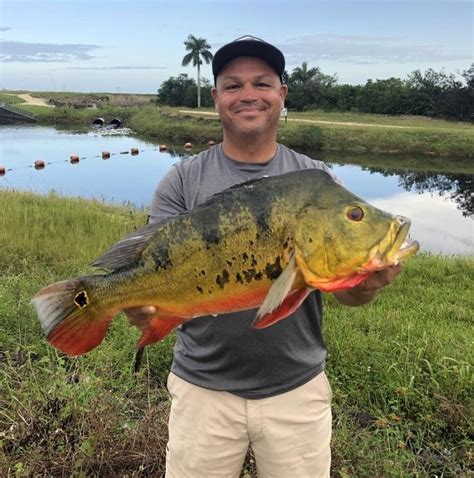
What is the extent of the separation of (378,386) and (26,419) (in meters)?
2.95

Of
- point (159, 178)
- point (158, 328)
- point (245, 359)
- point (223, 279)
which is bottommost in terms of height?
point (159, 178)

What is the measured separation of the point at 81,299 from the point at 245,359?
0.77m

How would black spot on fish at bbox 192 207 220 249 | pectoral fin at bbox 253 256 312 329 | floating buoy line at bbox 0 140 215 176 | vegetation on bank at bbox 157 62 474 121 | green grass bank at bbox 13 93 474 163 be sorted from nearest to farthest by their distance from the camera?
pectoral fin at bbox 253 256 312 329 < black spot on fish at bbox 192 207 220 249 < floating buoy line at bbox 0 140 215 176 < green grass bank at bbox 13 93 474 163 < vegetation on bank at bbox 157 62 474 121

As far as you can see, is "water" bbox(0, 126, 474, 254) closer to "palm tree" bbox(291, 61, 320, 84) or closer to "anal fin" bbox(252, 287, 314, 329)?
"anal fin" bbox(252, 287, 314, 329)

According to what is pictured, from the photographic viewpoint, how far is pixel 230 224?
2.08m

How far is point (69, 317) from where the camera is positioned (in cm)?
221

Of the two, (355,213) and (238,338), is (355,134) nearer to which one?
(238,338)

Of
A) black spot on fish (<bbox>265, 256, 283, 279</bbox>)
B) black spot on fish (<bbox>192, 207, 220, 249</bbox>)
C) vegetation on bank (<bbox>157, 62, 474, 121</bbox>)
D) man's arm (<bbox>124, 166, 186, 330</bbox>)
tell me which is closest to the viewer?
black spot on fish (<bbox>265, 256, 283, 279</bbox>)

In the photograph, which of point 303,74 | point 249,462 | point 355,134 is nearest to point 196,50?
point 303,74

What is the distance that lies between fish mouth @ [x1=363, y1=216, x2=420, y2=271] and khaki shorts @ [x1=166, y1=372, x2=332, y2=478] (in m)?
0.90

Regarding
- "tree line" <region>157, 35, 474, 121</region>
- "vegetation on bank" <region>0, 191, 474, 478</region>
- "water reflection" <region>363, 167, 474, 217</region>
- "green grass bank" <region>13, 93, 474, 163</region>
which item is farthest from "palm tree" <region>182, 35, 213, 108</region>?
"vegetation on bank" <region>0, 191, 474, 478</region>

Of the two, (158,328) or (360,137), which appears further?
(360,137)

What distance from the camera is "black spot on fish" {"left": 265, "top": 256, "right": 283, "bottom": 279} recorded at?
1976 millimetres

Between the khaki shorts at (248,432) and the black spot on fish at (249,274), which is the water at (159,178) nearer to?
the khaki shorts at (248,432)
